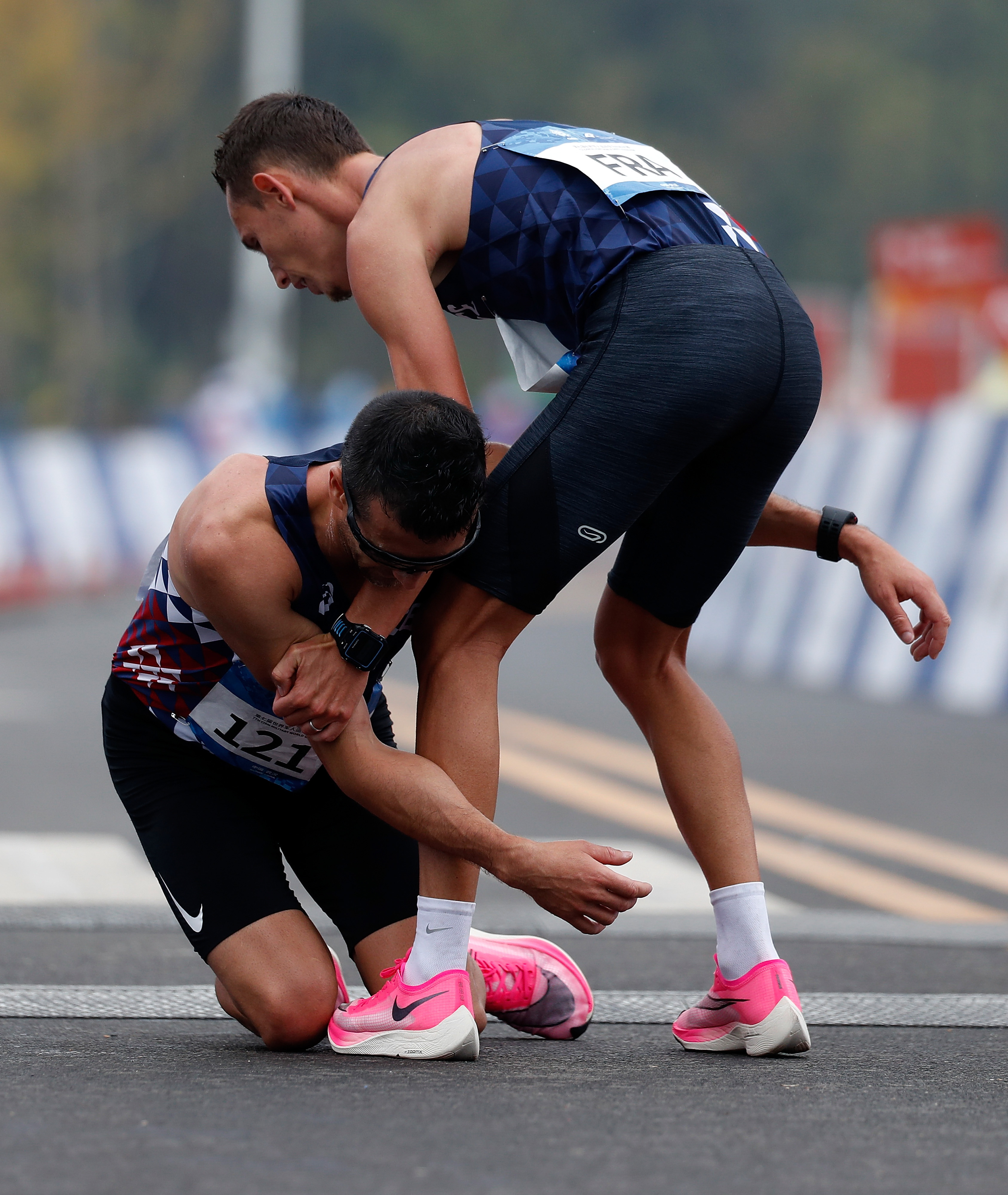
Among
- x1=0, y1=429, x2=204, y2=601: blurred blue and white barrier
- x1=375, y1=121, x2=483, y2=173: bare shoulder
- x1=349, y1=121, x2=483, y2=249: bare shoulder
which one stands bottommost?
x1=0, y1=429, x2=204, y2=601: blurred blue and white barrier

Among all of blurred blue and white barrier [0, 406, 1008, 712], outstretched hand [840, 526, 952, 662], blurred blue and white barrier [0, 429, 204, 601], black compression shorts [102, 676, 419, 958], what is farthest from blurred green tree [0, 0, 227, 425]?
outstretched hand [840, 526, 952, 662]

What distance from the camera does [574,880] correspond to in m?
3.23

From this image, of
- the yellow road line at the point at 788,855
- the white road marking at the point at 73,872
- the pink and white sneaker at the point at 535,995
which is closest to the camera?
the pink and white sneaker at the point at 535,995

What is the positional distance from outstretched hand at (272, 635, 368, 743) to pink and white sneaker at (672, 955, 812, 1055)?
2.84 ft

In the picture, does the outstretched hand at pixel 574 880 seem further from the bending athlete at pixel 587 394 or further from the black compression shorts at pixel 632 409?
the black compression shorts at pixel 632 409

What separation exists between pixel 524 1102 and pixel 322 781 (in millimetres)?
1147

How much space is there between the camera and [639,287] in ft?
11.3

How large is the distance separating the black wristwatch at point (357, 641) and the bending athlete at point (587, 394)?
0.8 inches

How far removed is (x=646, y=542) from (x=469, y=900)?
2.50ft

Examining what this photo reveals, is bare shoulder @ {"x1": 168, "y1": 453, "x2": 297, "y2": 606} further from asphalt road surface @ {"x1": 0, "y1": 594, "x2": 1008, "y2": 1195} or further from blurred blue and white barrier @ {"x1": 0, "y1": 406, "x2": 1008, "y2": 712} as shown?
blurred blue and white barrier @ {"x1": 0, "y1": 406, "x2": 1008, "y2": 712}

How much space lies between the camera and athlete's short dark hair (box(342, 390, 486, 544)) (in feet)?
10.5

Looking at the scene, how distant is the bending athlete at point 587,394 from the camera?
11.2ft

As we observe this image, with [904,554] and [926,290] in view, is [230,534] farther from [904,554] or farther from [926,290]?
[926,290]

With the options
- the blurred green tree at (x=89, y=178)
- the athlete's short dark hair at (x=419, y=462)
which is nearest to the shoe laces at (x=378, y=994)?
the athlete's short dark hair at (x=419, y=462)
